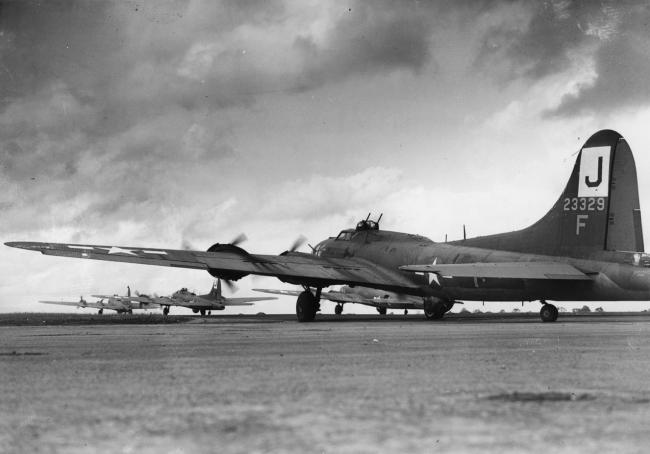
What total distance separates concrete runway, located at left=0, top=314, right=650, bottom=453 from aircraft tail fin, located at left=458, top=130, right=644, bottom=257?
64.7ft

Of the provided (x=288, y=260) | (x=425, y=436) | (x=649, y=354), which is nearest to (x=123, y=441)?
(x=425, y=436)

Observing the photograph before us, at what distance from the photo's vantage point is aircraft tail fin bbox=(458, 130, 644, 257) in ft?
96.0

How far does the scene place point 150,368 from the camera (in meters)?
8.76

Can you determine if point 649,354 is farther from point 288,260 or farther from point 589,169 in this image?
point 288,260

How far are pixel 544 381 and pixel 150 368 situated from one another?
4.33m

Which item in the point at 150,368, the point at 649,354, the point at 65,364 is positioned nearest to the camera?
the point at 150,368

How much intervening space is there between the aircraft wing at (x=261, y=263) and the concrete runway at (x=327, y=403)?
19.2m

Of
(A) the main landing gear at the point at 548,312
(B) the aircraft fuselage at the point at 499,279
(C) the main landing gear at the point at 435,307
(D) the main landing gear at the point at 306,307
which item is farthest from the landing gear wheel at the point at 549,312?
(D) the main landing gear at the point at 306,307

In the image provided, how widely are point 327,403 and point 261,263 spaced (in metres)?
27.3

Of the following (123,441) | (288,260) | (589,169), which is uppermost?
(589,169)

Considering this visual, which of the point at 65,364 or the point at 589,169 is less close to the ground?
the point at 589,169

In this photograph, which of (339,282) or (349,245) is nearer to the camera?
(339,282)

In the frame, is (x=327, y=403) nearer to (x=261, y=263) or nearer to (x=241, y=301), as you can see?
(x=261, y=263)

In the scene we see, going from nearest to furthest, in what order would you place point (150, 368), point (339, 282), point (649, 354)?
point (150, 368)
point (649, 354)
point (339, 282)
